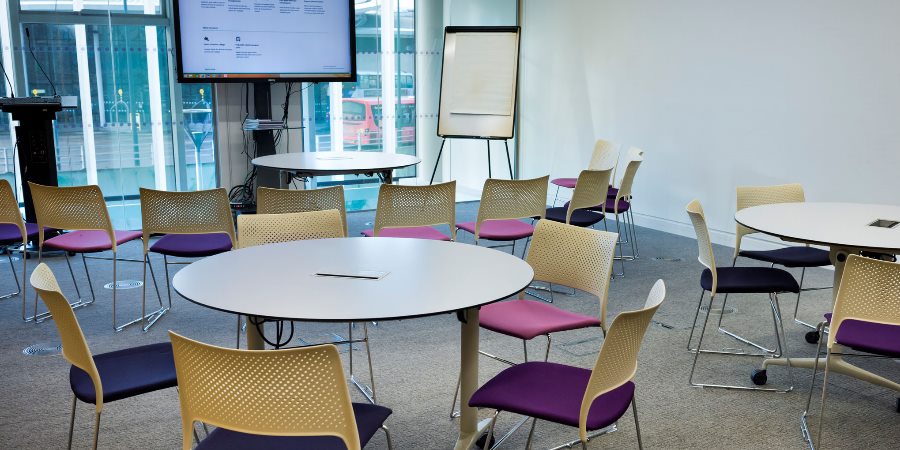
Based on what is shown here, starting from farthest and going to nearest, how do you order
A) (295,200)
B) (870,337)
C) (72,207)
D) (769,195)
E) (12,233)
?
(12,233) → (769,195) → (72,207) → (295,200) → (870,337)

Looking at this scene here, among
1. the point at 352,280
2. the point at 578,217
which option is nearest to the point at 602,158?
the point at 578,217

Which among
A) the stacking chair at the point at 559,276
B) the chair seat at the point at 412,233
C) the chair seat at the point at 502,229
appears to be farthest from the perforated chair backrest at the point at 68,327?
the chair seat at the point at 502,229

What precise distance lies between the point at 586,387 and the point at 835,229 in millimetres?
2008

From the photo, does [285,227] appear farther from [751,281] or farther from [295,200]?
[751,281]

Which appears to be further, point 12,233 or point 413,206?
point 12,233

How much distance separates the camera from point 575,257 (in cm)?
371

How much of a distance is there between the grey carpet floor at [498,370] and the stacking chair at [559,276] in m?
0.46

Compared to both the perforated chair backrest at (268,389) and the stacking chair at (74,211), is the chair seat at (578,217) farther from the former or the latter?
the perforated chair backrest at (268,389)

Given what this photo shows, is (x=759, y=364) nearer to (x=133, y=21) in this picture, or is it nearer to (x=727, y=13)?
(x=727, y=13)

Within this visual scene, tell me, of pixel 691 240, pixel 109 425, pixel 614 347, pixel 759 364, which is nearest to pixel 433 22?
pixel 691 240

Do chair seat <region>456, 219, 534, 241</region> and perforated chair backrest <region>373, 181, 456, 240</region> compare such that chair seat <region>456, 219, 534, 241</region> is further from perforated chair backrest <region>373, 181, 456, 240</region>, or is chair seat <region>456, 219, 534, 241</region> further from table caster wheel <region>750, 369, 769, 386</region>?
table caster wheel <region>750, 369, 769, 386</region>

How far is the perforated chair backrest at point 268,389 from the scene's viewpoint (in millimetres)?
2086

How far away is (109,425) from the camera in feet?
12.1

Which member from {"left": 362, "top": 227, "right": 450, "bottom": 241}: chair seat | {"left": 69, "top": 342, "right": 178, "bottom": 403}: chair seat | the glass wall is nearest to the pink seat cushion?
{"left": 362, "top": 227, "right": 450, "bottom": 241}: chair seat
